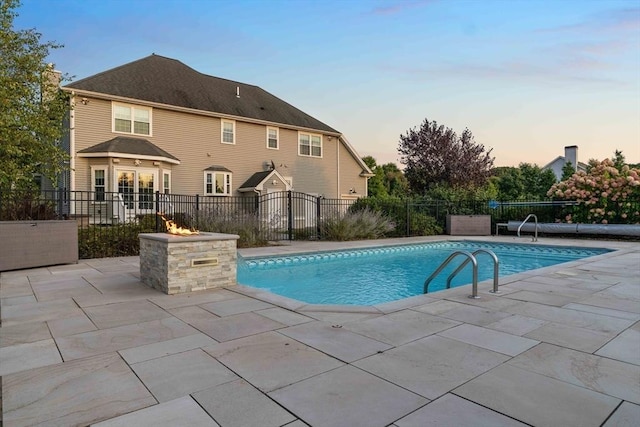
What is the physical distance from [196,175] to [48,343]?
15.5 metres

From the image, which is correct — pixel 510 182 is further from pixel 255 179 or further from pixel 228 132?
pixel 228 132

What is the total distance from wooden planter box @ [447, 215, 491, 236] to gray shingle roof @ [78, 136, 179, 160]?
12471 millimetres

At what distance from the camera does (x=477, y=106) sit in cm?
1642

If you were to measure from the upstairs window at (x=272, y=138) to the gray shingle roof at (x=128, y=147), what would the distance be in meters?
5.67

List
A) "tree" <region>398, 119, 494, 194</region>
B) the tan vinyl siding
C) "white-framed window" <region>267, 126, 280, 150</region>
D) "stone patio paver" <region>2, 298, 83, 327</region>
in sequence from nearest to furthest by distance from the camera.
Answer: "stone patio paver" <region>2, 298, 83, 327</region>, "white-framed window" <region>267, 126, 280, 150</region>, the tan vinyl siding, "tree" <region>398, 119, 494, 194</region>

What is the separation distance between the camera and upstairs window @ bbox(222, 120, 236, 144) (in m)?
19.2

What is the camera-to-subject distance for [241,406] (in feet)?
7.32

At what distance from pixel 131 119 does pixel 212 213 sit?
767cm

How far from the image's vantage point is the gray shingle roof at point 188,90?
53.8ft

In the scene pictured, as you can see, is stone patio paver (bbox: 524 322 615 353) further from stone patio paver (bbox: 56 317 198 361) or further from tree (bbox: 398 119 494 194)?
tree (bbox: 398 119 494 194)

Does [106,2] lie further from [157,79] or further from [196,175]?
[196,175]

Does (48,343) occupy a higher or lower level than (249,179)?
lower

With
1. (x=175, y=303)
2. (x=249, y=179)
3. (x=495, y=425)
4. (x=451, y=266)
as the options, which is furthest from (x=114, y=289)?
(x=249, y=179)

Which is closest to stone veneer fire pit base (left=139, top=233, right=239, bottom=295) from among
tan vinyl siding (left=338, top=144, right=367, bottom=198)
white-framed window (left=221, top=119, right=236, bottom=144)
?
white-framed window (left=221, top=119, right=236, bottom=144)
